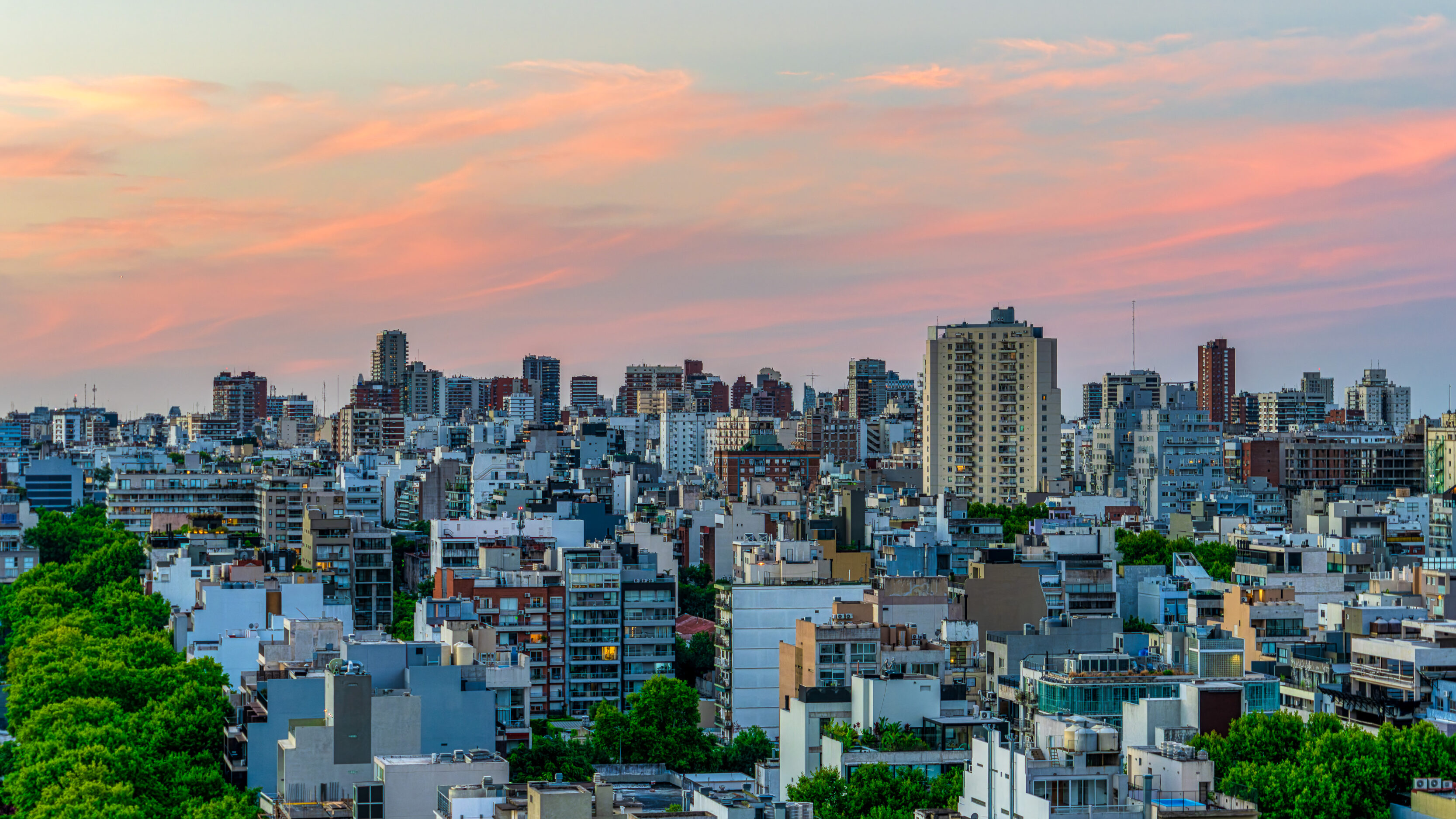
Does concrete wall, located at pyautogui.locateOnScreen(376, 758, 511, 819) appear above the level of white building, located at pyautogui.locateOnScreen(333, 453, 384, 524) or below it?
below

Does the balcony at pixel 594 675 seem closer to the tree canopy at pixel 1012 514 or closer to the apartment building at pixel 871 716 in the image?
the apartment building at pixel 871 716

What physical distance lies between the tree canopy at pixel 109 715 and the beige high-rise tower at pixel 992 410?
2798 inches

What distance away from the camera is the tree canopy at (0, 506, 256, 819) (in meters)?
50.2

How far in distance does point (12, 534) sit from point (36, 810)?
243 feet

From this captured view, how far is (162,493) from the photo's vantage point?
13438cm

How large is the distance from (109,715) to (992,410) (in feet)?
320

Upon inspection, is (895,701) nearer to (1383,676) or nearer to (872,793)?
(872,793)

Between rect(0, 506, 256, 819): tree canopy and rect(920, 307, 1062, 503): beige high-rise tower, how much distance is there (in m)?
71.1

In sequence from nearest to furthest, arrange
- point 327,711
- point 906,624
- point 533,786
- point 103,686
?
1. point 533,786
2. point 327,711
3. point 103,686
4. point 906,624

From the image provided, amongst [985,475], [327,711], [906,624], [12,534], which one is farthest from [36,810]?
[985,475]

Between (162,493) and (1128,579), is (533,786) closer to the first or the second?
(1128,579)

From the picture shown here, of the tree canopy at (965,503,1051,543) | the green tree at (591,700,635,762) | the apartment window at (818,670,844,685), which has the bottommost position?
the green tree at (591,700,635,762)

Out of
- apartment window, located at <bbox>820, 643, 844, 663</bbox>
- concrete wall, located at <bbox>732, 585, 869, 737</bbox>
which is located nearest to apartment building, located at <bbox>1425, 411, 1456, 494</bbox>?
concrete wall, located at <bbox>732, 585, 869, 737</bbox>

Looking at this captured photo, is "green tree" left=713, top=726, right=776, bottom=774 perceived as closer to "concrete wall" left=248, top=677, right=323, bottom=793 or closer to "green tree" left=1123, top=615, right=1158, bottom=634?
"concrete wall" left=248, top=677, right=323, bottom=793
